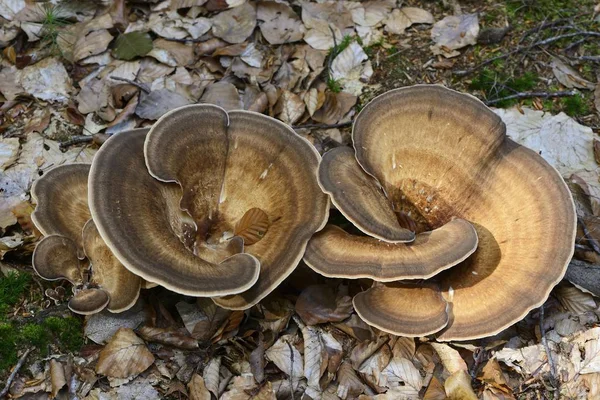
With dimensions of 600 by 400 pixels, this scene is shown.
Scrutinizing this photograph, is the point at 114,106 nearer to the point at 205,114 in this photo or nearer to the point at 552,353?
the point at 205,114

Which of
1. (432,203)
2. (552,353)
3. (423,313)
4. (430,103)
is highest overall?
(430,103)

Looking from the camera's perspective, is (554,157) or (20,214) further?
(554,157)

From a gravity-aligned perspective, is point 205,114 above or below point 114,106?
above

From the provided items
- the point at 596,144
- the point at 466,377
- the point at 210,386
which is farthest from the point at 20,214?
the point at 596,144

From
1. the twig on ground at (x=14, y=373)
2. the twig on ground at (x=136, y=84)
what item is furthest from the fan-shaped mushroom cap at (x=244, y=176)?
the twig on ground at (x=136, y=84)

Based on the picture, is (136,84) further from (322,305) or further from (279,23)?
(322,305)

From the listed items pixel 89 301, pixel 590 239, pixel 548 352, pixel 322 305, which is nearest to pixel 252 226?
pixel 322 305

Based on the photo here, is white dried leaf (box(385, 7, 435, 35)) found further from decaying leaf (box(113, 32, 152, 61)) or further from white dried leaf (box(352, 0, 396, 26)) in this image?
decaying leaf (box(113, 32, 152, 61))
